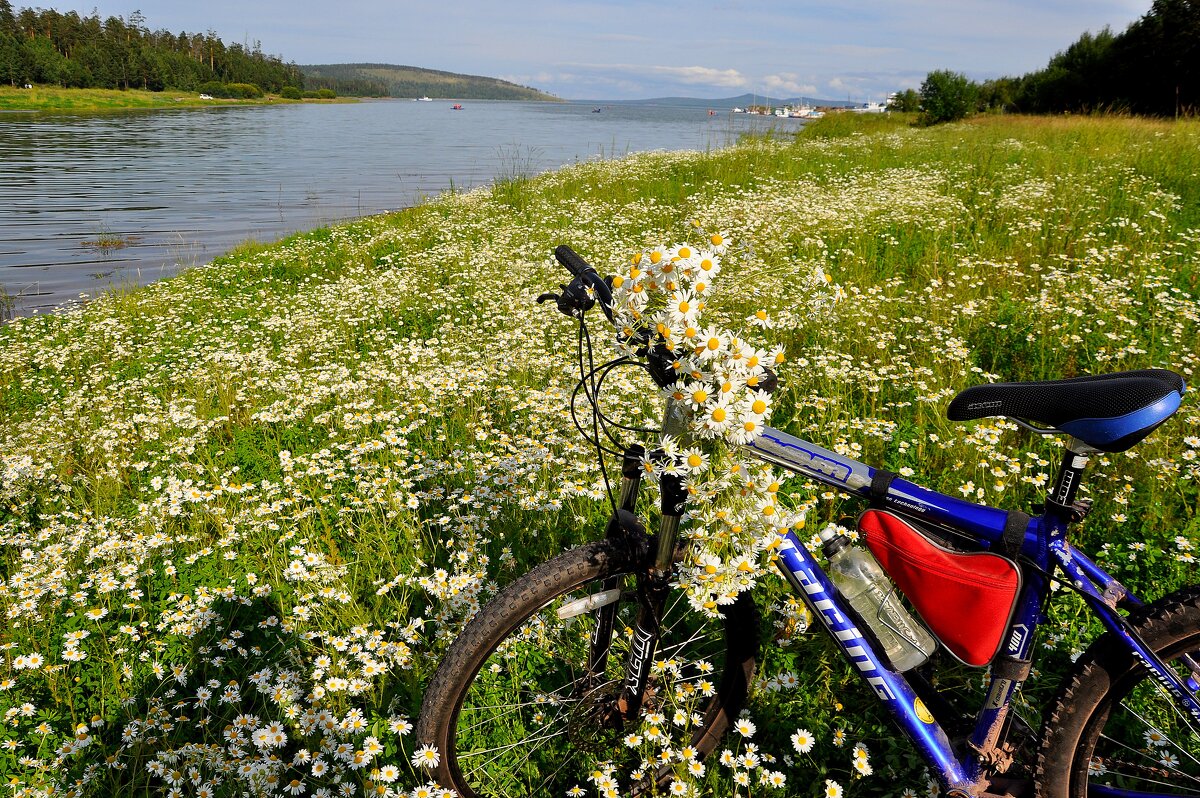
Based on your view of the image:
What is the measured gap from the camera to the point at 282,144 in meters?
36.5

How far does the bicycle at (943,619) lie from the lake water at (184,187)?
11.2m

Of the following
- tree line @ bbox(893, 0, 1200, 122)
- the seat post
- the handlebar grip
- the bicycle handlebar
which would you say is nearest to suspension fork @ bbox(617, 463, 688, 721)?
the bicycle handlebar

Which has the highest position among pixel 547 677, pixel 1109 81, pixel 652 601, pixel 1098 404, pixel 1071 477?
pixel 1109 81

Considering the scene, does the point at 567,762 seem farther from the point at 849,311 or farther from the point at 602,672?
the point at 849,311

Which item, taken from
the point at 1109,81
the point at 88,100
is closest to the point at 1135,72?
the point at 1109,81

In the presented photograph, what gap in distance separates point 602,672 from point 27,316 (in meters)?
10.9

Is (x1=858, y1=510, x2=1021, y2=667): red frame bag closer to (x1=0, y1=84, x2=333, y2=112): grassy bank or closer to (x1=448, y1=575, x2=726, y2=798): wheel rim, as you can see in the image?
(x1=448, y1=575, x2=726, y2=798): wheel rim

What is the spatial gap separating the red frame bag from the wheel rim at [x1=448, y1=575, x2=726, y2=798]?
2.67 feet

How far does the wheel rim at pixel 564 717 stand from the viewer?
2.47m

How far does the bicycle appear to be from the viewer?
1.76m

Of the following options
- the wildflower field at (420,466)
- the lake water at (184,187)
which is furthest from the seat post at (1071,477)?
the lake water at (184,187)

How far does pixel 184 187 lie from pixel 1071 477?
84.4ft

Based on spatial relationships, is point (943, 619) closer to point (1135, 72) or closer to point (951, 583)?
point (951, 583)

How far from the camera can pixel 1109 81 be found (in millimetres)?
32125
